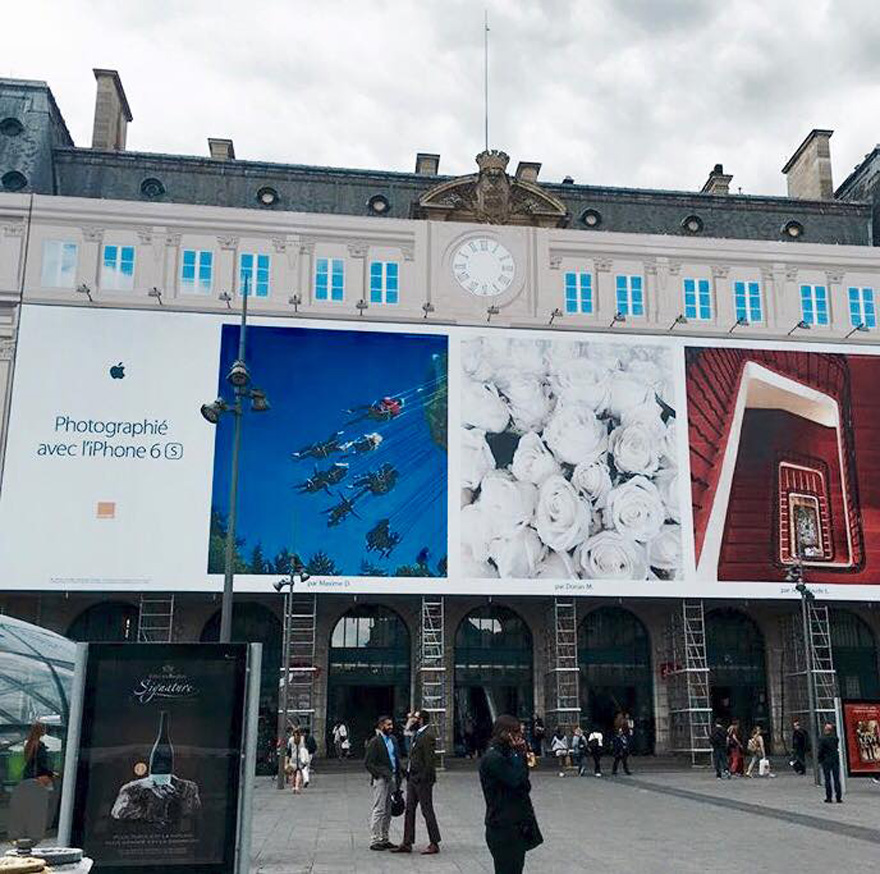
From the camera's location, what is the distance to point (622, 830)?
1792 centimetres

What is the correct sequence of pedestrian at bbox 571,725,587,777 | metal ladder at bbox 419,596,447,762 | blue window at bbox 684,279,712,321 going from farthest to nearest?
blue window at bbox 684,279,712,321, metal ladder at bbox 419,596,447,762, pedestrian at bbox 571,725,587,777

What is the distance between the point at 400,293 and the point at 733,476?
13783 millimetres

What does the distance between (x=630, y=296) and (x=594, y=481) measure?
7.87m

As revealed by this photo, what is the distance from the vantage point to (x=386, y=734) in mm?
16047

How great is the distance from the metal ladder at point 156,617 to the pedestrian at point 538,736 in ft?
41.7

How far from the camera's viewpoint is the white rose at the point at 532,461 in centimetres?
3822

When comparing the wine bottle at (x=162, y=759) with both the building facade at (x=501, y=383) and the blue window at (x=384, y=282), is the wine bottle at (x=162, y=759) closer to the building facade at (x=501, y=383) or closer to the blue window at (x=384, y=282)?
the building facade at (x=501, y=383)

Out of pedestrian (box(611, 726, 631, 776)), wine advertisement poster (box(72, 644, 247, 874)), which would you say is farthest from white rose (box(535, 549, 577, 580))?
wine advertisement poster (box(72, 644, 247, 874))

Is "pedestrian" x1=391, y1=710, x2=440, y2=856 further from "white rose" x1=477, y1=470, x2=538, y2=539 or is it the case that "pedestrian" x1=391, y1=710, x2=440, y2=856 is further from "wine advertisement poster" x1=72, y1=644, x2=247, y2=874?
"white rose" x1=477, y1=470, x2=538, y2=539

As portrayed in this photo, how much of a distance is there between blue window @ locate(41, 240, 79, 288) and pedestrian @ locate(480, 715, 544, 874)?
3355cm

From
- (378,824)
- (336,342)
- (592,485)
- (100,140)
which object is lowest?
(378,824)

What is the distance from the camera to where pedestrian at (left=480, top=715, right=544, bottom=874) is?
916 centimetres

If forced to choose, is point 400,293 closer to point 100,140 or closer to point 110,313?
point 110,313

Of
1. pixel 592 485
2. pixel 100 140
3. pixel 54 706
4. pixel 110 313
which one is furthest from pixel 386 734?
pixel 100 140
